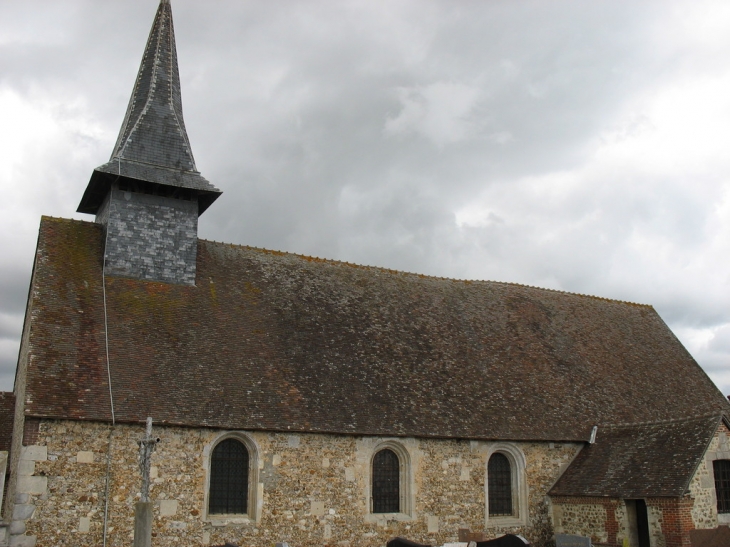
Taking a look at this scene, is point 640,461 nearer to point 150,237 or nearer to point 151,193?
point 150,237

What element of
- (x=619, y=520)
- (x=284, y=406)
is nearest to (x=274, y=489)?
(x=284, y=406)

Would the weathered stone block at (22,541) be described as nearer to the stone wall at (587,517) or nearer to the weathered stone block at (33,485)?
the weathered stone block at (33,485)

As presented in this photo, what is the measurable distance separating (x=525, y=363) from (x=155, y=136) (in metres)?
12.7

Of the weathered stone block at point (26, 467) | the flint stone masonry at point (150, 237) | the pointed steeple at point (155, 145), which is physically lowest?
the weathered stone block at point (26, 467)

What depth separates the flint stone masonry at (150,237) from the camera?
1798 cm

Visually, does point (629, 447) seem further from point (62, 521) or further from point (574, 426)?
point (62, 521)

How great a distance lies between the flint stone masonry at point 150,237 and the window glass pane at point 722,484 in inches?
552

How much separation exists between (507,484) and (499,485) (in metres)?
0.29

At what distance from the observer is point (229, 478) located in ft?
49.9

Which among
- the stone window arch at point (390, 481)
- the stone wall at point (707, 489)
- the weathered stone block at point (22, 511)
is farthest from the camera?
the stone window arch at point (390, 481)

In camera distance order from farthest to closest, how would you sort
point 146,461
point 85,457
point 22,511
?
point 85,457, point 22,511, point 146,461

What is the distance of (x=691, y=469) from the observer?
15.8 metres

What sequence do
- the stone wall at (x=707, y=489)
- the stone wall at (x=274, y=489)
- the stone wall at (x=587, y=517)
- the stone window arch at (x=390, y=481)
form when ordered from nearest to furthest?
the stone wall at (x=274, y=489) → the stone wall at (x=707, y=489) → the stone window arch at (x=390, y=481) → the stone wall at (x=587, y=517)

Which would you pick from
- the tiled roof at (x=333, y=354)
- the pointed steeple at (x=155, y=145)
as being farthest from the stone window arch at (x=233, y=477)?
the pointed steeple at (x=155, y=145)
